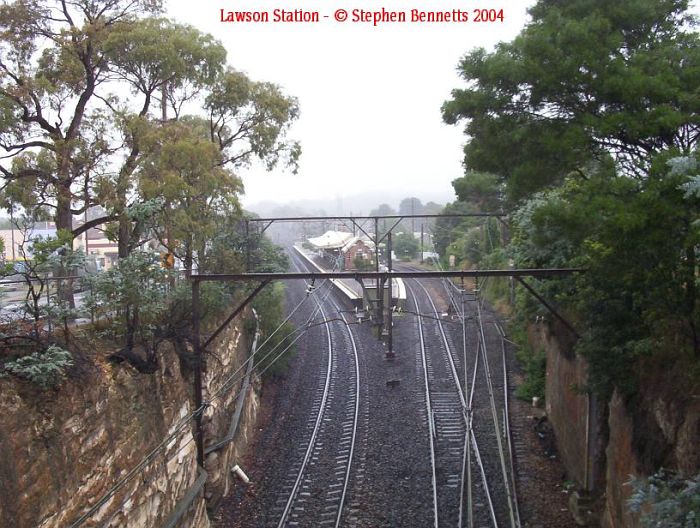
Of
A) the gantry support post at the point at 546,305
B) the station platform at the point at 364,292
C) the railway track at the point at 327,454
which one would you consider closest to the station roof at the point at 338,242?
the station platform at the point at 364,292

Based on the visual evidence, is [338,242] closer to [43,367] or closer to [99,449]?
[99,449]

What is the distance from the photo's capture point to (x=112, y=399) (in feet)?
24.7

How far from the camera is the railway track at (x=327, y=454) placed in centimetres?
1020

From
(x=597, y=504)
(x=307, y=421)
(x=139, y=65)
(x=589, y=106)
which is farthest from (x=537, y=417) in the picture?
(x=139, y=65)

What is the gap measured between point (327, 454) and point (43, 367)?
24.0 feet

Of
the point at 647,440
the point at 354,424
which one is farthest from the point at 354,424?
the point at 647,440

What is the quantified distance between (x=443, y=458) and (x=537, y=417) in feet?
9.92

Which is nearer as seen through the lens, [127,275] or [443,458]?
[127,275]

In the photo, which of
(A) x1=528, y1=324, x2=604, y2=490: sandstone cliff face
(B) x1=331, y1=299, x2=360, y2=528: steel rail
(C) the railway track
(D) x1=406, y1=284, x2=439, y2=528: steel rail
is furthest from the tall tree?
(C) the railway track

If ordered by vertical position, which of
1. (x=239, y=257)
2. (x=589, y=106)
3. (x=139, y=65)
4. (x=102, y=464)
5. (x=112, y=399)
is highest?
(x=139, y=65)

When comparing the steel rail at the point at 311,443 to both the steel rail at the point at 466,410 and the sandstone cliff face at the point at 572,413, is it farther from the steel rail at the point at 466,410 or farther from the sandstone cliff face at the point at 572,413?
the sandstone cliff face at the point at 572,413

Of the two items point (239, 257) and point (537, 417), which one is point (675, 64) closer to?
point (537, 417)

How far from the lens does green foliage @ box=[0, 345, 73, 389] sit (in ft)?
20.1

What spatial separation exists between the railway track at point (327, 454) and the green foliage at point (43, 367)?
16.2 feet
